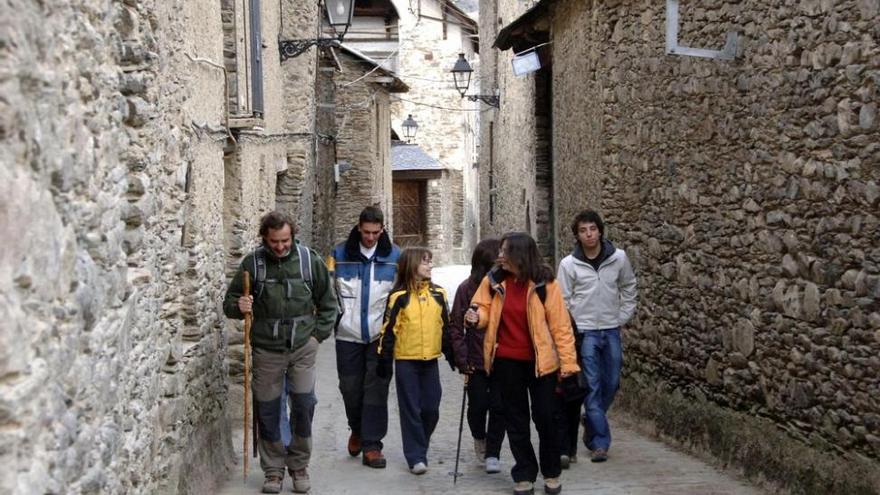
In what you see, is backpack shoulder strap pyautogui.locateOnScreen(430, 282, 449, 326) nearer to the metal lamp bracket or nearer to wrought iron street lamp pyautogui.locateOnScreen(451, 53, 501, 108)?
the metal lamp bracket

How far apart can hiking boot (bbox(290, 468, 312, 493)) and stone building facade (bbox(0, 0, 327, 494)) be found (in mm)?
483

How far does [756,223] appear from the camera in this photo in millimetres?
7094

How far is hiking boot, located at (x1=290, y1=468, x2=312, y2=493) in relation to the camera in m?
6.86

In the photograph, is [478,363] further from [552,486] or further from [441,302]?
[552,486]

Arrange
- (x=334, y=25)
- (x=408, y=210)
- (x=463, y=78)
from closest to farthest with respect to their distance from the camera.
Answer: (x=334, y=25) → (x=463, y=78) → (x=408, y=210)

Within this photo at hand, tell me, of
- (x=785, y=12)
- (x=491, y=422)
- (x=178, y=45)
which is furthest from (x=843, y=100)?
(x=178, y=45)

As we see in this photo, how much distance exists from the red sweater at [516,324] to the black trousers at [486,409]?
0.46 meters

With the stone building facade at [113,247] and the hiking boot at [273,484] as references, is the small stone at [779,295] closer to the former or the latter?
the hiking boot at [273,484]

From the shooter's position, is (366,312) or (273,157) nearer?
(366,312)

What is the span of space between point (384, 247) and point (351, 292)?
0.37m

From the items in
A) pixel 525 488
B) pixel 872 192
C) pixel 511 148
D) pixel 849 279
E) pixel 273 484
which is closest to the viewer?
pixel 872 192

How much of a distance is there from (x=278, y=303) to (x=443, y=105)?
31.8 m

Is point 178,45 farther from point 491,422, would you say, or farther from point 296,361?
point 491,422

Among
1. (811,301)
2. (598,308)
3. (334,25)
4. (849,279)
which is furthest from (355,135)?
(849,279)
